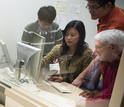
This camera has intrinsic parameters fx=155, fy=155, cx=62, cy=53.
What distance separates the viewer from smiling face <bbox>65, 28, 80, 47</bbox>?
1104 millimetres

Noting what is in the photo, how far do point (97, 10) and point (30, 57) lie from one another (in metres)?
0.74

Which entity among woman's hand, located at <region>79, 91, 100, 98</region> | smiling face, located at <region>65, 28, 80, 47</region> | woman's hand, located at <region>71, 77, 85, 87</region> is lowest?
woman's hand, located at <region>79, 91, 100, 98</region>

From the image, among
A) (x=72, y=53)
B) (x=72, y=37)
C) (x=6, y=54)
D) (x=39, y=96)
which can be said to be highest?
(x=72, y=37)

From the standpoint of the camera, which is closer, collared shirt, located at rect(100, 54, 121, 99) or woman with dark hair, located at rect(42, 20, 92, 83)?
collared shirt, located at rect(100, 54, 121, 99)

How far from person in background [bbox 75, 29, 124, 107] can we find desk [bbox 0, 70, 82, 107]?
21 cm

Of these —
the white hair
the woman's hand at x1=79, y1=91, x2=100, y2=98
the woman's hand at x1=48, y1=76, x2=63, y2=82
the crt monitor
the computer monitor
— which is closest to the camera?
the white hair

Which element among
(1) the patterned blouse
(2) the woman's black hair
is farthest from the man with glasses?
(1) the patterned blouse

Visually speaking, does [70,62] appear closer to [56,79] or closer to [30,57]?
[56,79]

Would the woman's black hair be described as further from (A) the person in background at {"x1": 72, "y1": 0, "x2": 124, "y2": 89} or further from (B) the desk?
(B) the desk

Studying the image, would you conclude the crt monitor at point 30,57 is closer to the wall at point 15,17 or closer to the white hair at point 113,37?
the wall at point 15,17

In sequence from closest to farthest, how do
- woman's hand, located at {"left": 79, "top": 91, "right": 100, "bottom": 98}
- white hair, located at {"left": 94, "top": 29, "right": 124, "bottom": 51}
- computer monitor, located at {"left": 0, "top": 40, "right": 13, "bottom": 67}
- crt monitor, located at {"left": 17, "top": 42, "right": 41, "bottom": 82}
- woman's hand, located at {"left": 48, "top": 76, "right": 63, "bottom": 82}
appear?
1. white hair, located at {"left": 94, "top": 29, "right": 124, "bottom": 51}
2. woman's hand, located at {"left": 79, "top": 91, "right": 100, "bottom": 98}
3. woman's hand, located at {"left": 48, "top": 76, "right": 63, "bottom": 82}
4. crt monitor, located at {"left": 17, "top": 42, "right": 41, "bottom": 82}
5. computer monitor, located at {"left": 0, "top": 40, "right": 13, "bottom": 67}

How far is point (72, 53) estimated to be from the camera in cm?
115

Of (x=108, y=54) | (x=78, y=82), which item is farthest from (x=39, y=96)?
(x=108, y=54)

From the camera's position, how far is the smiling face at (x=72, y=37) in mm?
1104
